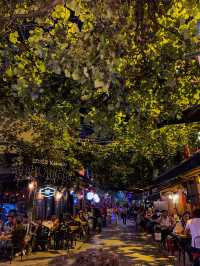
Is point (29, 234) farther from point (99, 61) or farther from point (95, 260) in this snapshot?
point (95, 260)

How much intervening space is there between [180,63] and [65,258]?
17.3 ft

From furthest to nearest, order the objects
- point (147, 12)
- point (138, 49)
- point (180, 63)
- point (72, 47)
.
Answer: point (180, 63) → point (138, 49) → point (147, 12) → point (72, 47)

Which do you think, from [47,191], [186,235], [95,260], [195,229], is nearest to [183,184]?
[186,235]

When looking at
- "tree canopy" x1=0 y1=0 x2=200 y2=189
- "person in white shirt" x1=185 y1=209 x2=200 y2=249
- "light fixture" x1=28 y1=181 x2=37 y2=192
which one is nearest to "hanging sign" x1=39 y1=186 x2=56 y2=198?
"light fixture" x1=28 y1=181 x2=37 y2=192

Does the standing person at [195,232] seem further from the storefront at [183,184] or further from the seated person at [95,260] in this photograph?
the seated person at [95,260]

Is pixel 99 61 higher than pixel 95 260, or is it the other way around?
pixel 99 61

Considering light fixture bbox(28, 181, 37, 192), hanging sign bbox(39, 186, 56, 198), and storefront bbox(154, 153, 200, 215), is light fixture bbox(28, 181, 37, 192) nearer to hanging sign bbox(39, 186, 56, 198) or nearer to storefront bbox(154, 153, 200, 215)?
hanging sign bbox(39, 186, 56, 198)

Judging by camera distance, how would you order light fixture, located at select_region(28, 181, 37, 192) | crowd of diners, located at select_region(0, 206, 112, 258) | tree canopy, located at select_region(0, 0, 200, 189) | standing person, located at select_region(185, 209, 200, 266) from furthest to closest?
light fixture, located at select_region(28, 181, 37, 192), crowd of diners, located at select_region(0, 206, 112, 258), standing person, located at select_region(185, 209, 200, 266), tree canopy, located at select_region(0, 0, 200, 189)

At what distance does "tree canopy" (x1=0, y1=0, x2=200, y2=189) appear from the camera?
198 inches

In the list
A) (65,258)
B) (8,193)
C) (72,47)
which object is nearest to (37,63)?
(72,47)

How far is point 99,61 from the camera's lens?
4867 millimetres

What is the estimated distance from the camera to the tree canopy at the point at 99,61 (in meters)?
5.02

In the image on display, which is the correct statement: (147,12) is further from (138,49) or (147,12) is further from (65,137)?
(65,137)

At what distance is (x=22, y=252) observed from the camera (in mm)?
12688
